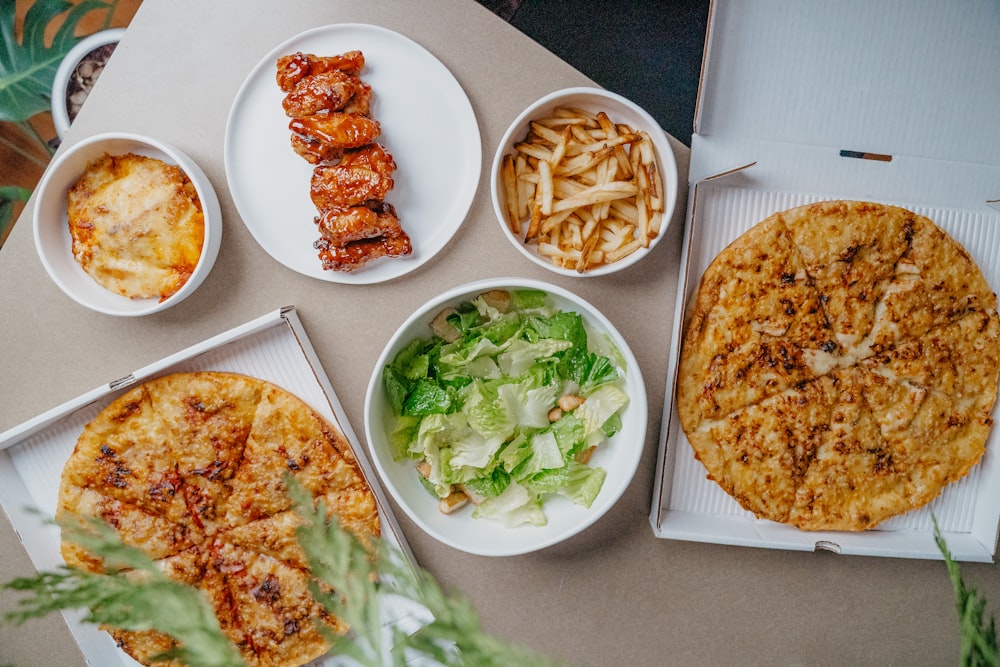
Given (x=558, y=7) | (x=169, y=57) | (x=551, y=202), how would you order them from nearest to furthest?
(x=551, y=202)
(x=169, y=57)
(x=558, y=7)

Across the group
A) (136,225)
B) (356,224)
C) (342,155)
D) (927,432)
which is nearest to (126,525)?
(136,225)

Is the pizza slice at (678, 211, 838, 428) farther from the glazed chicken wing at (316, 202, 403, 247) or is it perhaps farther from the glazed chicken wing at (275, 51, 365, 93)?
the glazed chicken wing at (275, 51, 365, 93)

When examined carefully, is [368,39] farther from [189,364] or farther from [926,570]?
[926,570]

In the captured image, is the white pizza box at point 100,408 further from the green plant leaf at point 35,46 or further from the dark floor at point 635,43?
the dark floor at point 635,43

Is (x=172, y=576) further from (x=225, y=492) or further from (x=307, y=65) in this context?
(x=307, y=65)

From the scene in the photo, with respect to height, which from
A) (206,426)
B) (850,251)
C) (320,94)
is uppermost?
(320,94)

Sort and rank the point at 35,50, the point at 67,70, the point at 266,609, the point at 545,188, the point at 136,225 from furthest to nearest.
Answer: the point at 35,50, the point at 67,70, the point at 266,609, the point at 136,225, the point at 545,188

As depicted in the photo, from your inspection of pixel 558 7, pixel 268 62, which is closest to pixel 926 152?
pixel 558 7
